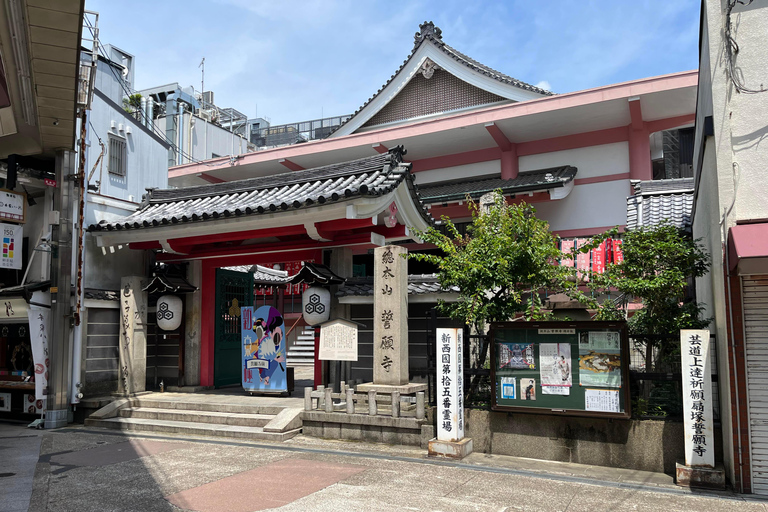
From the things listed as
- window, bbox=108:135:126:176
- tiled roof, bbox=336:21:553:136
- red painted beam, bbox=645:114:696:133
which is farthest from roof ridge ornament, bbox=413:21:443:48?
window, bbox=108:135:126:176

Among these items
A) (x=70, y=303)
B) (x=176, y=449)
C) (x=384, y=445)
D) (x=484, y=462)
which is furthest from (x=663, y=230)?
(x=70, y=303)

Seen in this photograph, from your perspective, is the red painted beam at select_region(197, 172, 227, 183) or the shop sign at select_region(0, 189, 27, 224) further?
the red painted beam at select_region(197, 172, 227, 183)

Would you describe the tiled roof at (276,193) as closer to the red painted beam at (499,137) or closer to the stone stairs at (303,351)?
the red painted beam at (499,137)

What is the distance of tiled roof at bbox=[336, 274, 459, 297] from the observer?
11320 mm

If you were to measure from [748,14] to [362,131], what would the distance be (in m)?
17.3

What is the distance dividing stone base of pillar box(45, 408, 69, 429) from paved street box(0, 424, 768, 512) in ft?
6.51

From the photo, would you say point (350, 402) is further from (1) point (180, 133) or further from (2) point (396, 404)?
(1) point (180, 133)

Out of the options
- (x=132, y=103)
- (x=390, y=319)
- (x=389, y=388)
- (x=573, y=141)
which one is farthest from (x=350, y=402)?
(x=132, y=103)

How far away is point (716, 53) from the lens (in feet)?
24.2

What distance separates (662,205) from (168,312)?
452 inches

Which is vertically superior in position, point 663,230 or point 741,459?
point 663,230

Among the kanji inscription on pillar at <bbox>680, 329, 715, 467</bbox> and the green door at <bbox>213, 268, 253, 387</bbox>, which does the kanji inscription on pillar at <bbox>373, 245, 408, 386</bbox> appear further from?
the green door at <bbox>213, 268, 253, 387</bbox>

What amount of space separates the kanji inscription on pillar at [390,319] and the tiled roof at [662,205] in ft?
17.6

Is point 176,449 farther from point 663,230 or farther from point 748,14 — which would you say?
point 748,14
